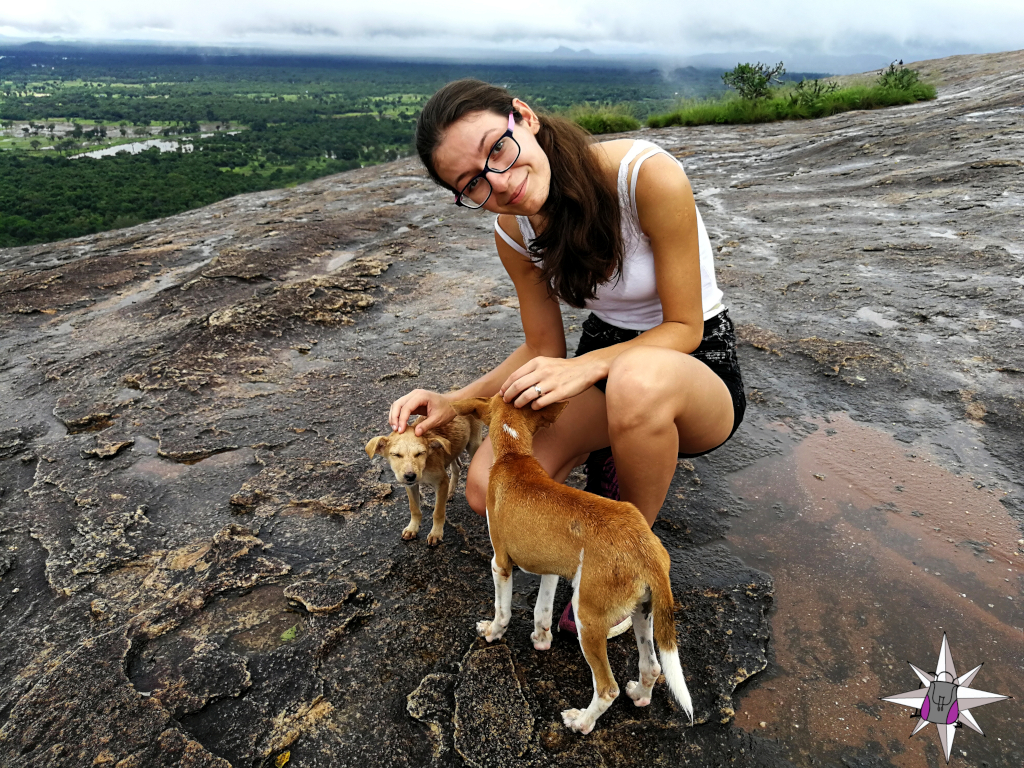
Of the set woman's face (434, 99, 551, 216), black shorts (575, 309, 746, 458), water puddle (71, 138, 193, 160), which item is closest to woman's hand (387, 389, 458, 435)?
black shorts (575, 309, 746, 458)

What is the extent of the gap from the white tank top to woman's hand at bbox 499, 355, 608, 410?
1.40ft

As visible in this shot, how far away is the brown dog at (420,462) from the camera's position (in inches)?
124

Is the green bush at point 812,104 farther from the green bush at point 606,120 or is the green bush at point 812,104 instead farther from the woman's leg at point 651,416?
the woman's leg at point 651,416

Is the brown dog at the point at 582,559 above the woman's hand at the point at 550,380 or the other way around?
the other way around

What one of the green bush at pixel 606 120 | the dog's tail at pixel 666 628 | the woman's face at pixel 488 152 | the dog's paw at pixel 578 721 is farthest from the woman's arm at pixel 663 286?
the green bush at pixel 606 120

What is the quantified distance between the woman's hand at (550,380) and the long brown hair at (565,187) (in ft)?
1.32

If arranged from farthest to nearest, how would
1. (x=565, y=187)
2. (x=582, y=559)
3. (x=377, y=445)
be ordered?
1. (x=377, y=445)
2. (x=565, y=187)
3. (x=582, y=559)

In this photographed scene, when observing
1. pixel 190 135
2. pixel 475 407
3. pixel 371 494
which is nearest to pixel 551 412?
pixel 475 407

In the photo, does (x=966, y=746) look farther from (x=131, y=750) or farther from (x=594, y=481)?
(x=131, y=750)

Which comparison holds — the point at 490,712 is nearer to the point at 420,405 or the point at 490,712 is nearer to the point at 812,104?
the point at 420,405

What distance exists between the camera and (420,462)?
317 centimetres

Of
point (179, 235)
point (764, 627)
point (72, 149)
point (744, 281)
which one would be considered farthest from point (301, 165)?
point (764, 627)

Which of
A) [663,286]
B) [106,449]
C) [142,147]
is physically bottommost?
[142,147]

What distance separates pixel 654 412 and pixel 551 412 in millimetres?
485
